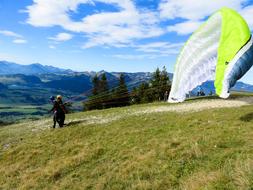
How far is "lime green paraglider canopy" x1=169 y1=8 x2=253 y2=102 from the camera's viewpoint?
14.4m

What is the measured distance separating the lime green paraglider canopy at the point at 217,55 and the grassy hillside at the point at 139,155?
2.79 meters

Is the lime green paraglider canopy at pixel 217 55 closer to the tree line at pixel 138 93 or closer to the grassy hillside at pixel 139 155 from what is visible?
the grassy hillside at pixel 139 155

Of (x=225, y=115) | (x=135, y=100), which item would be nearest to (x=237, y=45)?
(x=225, y=115)

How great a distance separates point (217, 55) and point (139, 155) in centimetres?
642

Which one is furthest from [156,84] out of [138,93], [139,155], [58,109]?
[139,155]

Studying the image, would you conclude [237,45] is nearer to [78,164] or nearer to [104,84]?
[78,164]

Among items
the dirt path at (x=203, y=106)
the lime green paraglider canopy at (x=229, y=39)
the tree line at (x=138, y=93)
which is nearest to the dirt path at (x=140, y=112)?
the dirt path at (x=203, y=106)

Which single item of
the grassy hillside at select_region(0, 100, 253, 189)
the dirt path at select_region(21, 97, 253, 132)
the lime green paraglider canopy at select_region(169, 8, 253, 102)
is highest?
the lime green paraglider canopy at select_region(169, 8, 253, 102)

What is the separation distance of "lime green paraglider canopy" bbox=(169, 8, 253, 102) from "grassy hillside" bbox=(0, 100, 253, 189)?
2794mm

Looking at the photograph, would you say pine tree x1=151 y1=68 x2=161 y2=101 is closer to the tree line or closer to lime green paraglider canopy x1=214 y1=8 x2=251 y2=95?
the tree line

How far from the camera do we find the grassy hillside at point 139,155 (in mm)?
12773

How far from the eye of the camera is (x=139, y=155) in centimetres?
1705

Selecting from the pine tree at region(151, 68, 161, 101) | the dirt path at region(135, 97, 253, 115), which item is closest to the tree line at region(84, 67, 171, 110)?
the pine tree at region(151, 68, 161, 101)

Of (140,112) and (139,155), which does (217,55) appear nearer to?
(139,155)
